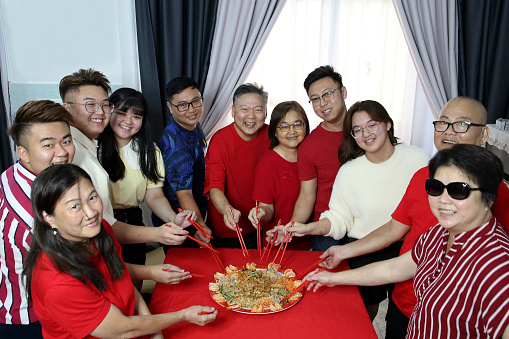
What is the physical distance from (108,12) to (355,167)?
2.51 m

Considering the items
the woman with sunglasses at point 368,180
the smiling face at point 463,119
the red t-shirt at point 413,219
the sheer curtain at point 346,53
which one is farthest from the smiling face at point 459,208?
the sheer curtain at point 346,53

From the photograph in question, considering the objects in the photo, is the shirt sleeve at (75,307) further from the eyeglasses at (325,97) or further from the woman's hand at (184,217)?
the eyeglasses at (325,97)

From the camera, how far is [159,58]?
3.56 m

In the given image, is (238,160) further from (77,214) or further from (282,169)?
(77,214)

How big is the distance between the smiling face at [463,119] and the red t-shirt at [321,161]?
2.21 feet

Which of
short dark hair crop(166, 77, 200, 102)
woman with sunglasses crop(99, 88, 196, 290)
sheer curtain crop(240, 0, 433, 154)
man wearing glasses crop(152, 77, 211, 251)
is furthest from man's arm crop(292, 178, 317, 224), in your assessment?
sheer curtain crop(240, 0, 433, 154)

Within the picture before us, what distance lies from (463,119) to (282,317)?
1.17 meters

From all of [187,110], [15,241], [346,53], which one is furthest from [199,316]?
[346,53]

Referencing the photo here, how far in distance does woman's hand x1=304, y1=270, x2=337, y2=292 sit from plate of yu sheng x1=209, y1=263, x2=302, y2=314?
0.26ft

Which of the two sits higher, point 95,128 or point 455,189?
point 95,128

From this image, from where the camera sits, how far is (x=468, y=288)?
1.23 metres

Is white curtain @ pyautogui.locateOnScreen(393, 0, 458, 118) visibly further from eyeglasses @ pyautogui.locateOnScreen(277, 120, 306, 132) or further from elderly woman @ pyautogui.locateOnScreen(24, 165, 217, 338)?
elderly woman @ pyautogui.locateOnScreen(24, 165, 217, 338)

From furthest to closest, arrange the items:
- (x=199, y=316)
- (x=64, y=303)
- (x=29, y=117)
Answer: (x=29, y=117) < (x=199, y=316) < (x=64, y=303)

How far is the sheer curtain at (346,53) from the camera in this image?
12.2 feet
